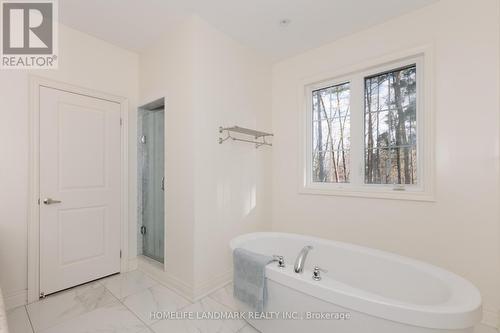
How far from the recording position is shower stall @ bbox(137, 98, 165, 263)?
9.00 ft

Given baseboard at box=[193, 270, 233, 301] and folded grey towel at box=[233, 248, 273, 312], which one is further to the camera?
baseboard at box=[193, 270, 233, 301]

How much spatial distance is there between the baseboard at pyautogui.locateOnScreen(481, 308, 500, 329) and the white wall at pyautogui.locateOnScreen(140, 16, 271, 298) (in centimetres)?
206

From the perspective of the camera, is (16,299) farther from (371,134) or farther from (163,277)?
(371,134)

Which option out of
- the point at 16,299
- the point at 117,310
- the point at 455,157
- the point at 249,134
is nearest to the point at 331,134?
the point at 249,134

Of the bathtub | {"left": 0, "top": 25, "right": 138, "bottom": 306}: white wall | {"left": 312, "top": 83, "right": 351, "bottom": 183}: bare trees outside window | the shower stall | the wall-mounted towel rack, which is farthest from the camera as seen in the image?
the shower stall

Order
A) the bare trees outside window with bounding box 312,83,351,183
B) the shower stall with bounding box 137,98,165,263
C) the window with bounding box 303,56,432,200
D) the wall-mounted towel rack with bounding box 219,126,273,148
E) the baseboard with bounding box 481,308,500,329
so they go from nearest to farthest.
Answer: the baseboard with bounding box 481,308,500,329, the window with bounding box 303,56,432,200, the wall-mounted towel rack with bounding box 219,126,273,148, the bare trees outside window with bounding box 312,83,351,183, the shower stall with bounding box 137,98,165,263

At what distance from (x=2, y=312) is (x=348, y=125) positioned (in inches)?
112

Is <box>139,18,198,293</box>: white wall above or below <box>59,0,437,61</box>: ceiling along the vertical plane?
below

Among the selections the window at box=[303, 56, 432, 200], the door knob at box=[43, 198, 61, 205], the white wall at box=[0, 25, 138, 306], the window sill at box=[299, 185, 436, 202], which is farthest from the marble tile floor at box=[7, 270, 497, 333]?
the window at box=[303, 56, 432, 200]

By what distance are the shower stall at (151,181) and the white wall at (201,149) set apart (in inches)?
9.5

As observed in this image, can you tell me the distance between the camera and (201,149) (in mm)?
2246

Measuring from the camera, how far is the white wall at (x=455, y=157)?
1770 millimetres

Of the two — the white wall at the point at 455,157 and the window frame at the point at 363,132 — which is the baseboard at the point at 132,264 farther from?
the white wall at the point at 455,157

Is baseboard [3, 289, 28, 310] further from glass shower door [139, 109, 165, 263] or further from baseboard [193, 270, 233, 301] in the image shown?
baseboard [193, 270, 233, 301]
